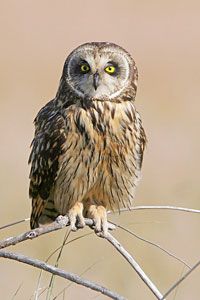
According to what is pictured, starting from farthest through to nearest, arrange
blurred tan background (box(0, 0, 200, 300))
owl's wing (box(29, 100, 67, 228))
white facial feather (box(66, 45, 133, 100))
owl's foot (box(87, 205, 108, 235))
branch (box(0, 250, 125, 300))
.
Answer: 1. blurred tan background (box(0, 0, 200, 300))
2. owl's wing (box(29, 100, 67, 228))
3. white facial feather (box(66, 45, 133, 100))
4. owl's foot (box(87, 205, 108, 235))
5. branch (box(0, 250, 125, 300))

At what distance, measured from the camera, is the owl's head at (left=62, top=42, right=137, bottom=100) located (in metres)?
5.01

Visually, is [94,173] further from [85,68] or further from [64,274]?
[64,274]

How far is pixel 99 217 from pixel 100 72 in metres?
0.63

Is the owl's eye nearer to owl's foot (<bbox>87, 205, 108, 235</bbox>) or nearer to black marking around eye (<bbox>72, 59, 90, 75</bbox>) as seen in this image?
black marking around eye (<bbox>72, 59, 90, 75</bbox>)

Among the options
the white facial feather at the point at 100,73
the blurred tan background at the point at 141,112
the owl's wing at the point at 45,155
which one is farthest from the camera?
the blurred tan background at the point at 141,112

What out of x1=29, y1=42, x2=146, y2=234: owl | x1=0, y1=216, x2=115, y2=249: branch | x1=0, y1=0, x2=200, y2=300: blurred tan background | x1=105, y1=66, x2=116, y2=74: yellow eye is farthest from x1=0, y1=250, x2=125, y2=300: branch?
x1=105, y1=66, x2=116, y2=74: yellow eye

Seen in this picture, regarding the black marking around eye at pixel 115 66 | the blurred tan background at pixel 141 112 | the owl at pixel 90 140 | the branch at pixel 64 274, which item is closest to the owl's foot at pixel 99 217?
the owl at pixel 90 140

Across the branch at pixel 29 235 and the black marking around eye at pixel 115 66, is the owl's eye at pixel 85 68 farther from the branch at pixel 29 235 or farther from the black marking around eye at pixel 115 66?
the branch at pixel 29 235

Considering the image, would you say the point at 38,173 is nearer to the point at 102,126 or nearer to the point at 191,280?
the point at 102,126

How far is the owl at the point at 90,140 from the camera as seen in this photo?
5082 millimetres

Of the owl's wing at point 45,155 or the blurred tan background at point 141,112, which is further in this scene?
the blurred tan background at point 141,112

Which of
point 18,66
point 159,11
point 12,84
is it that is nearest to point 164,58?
point 18,66

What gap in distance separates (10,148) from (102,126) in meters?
5.11

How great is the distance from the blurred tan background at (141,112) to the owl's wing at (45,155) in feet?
1.47
